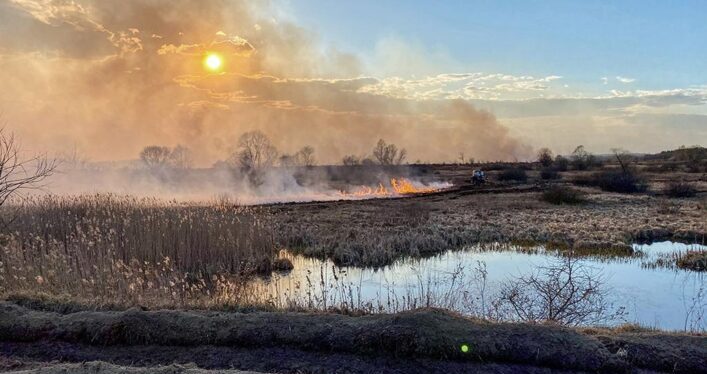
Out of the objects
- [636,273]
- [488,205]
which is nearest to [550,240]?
[636,273]

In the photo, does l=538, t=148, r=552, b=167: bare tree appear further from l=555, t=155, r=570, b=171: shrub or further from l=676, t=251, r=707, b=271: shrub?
l=676, t=251, r=707, b=271: shrub

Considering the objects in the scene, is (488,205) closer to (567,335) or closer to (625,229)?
(625,229)

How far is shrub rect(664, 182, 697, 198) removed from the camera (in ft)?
127

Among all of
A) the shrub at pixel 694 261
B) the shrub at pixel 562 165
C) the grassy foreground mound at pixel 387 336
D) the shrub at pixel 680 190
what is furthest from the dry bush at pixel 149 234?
the shrub at pixel 562 165

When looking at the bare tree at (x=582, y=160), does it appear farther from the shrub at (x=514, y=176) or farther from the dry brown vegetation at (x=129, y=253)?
the dry brown vegetation at (x=129, y=253)

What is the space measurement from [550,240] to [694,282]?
7.37 meters

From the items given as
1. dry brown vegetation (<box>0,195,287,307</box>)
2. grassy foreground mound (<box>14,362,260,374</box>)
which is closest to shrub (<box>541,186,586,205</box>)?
dry brown vegetation (<box>0,195,287,307</box>)

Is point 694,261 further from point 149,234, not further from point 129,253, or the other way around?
point 129,253

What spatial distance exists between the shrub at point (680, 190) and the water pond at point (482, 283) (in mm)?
21385

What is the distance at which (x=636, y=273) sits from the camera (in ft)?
52.3

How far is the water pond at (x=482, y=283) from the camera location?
1110 cm

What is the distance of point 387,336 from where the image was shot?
7.44 m

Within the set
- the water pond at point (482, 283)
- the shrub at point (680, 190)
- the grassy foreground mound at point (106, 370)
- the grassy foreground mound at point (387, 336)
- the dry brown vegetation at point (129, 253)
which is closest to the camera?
the grassy foreground mound at point (106, 370)

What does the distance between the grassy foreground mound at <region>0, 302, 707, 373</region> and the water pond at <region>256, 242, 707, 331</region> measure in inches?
84.4
